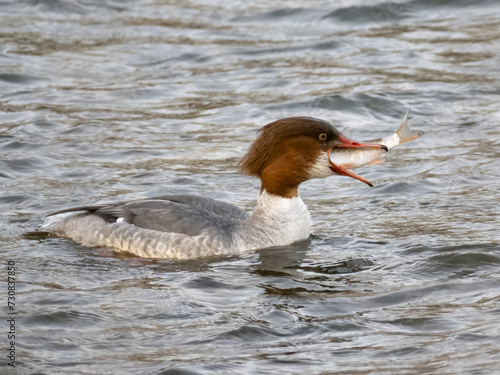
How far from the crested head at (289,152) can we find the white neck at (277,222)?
0.28 ft

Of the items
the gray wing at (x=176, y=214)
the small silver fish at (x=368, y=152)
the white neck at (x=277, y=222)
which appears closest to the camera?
the small silver fish at (x=368, y=152)

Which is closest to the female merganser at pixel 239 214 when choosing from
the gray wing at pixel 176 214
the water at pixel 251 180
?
the gray wing at pixel 176 214

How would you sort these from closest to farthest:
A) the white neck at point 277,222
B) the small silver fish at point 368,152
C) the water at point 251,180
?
the water at point 251,180 → the small silver fish at point 368,152 → the white neck at point 277,222

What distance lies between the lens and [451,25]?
15.5 m

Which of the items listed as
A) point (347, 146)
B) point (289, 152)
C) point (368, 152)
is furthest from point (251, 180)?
point (368, 152)

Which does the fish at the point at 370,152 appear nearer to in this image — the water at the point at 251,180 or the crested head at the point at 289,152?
the crested head at the point at 289,152

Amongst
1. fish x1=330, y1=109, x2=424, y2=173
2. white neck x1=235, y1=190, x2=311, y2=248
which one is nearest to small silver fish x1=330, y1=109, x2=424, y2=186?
fish x1=330, y1=109, x2=424, y2=173

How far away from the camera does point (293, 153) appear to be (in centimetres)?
786

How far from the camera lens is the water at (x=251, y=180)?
6.07m

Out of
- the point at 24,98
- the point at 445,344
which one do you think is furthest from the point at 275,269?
the point at 24,98

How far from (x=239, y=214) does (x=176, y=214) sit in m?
0.57

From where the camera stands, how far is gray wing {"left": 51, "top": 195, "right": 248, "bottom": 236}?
7.89 m

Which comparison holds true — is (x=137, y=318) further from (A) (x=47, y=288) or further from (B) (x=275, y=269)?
(B) (x=275, y=269)

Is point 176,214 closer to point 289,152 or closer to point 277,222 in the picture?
point 277,222
